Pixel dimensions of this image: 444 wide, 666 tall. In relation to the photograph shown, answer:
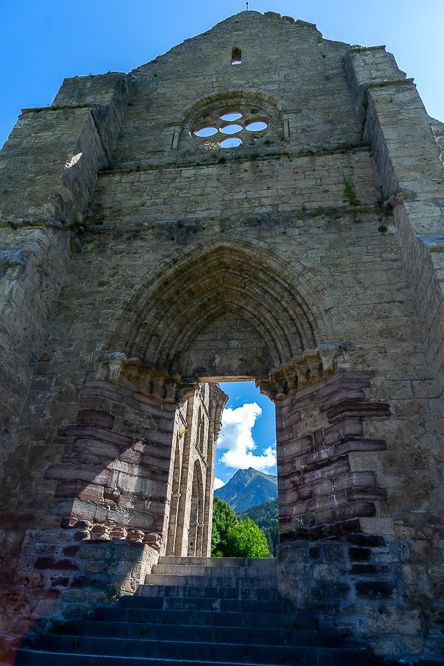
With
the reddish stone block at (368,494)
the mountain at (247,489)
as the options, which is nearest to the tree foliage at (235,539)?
the reddish stone block at (368,494)

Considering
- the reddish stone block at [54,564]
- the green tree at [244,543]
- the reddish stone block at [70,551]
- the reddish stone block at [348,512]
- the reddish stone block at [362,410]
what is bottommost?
the reddish stone block at [54,564]

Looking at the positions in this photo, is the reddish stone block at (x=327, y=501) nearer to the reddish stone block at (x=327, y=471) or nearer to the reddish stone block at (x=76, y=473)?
the reddish stone block at (x=327, y=471)

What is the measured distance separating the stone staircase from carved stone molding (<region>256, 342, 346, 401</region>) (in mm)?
2210

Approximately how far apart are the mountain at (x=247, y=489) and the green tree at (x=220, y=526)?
110207 mm

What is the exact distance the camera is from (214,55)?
11.3 meters

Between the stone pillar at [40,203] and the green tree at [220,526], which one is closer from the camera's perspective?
the stone pillar at [40,203]

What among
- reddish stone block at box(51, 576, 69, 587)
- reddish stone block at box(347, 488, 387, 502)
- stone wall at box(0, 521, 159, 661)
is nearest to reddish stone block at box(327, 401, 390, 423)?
reddish stone block at box(347, 488, 387, 502)

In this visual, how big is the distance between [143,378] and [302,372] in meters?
2.11

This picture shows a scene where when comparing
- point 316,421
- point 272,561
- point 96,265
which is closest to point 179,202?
point 96,265

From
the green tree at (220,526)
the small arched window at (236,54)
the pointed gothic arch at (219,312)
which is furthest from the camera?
the green tree at (220,526)

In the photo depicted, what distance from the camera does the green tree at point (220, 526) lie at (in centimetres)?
2075

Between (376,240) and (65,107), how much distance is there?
6.26m

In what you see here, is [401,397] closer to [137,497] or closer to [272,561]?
[272,561]

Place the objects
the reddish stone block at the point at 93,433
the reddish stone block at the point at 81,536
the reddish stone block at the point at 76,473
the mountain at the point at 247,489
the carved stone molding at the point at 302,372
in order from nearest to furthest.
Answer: the reddish stone block at the point at 81,536
the reddish stone block at the point at 76,473
the reddish stone block at the point at 93,433
the carved stone molding at the point at 302,372
the mountain at the point at 247,489
